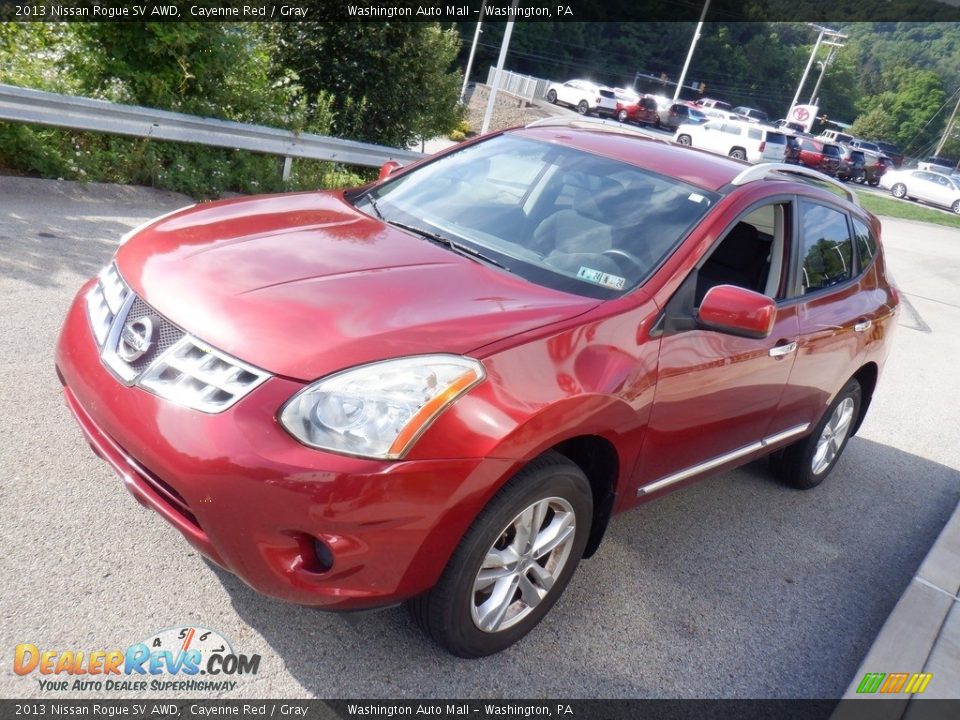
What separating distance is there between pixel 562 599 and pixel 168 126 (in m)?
6.82

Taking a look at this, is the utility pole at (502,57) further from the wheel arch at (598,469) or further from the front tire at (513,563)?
the front tire at (513,563)

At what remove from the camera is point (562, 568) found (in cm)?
313

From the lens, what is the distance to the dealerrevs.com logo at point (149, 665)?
2.57m

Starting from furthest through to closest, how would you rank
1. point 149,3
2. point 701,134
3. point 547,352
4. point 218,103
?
1. point 701,134
2. point 218,103
3. point 149,3
4. point 547,352

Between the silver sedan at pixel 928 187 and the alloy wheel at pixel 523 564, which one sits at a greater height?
Result: the alloy wheel at pixel 523 564

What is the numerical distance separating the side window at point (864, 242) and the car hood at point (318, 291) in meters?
2.69

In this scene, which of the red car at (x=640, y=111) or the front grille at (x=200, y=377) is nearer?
the front grille at (x=200, y=377)

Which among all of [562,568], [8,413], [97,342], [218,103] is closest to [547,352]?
[562,568]

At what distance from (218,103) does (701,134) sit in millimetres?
31485

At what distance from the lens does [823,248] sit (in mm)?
4516

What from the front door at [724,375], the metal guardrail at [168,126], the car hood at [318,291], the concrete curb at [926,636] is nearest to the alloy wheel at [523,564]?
the front door at [724,375]

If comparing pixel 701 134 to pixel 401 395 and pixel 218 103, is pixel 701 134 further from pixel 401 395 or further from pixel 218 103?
pixel 401 395

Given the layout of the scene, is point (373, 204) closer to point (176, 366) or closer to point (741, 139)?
point (176, 366)

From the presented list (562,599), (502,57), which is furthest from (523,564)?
(502,57)
